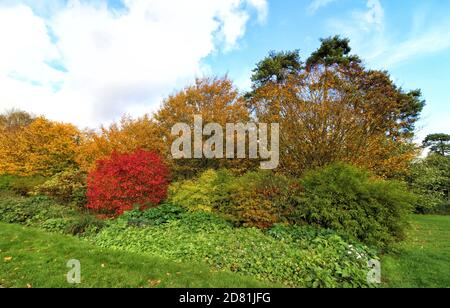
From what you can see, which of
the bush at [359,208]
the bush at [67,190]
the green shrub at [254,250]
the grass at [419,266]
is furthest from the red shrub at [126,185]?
the grass at [419,266]

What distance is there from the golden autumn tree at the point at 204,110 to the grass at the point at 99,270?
558cm

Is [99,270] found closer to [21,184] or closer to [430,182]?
[21,184]

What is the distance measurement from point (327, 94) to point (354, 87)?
4.29 ft

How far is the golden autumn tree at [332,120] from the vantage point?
28.0ft

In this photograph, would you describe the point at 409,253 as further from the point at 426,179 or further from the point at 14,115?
the point at 14,115

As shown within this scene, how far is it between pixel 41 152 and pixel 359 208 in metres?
16.5

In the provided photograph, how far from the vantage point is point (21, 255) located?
16.8ft

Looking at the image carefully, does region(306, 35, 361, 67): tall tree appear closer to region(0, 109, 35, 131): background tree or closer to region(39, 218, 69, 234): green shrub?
region(39, 218, 69, 234): green shrub

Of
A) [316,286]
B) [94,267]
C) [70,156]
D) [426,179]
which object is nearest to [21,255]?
[94,267]

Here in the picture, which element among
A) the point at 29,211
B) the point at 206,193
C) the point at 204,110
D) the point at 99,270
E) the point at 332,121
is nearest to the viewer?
the point at 99,270

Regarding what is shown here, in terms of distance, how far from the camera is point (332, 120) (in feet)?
28.2

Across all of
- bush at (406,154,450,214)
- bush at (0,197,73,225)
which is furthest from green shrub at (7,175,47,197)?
bush at (406,154,450,214)

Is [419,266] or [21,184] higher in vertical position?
[21,184]

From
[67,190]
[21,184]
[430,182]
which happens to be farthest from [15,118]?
[430,182]
